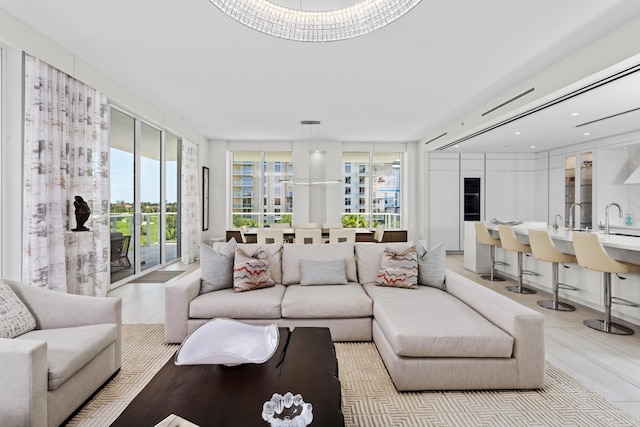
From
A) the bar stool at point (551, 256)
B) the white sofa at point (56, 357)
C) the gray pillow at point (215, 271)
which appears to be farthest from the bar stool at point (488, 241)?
the white sofa at point (56, 357)

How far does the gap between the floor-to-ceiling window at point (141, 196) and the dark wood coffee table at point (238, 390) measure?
13.6ft

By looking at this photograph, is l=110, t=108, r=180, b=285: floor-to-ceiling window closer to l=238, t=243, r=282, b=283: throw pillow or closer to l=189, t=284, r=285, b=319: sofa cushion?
l=238, t=243, r=282, b=283: throw pillow

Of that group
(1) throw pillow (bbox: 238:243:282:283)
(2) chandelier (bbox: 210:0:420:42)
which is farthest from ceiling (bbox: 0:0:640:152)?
(1) throw pillow (bbox: 238:243:282:283)

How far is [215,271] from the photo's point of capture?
329cm

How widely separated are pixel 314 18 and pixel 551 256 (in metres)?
3.78

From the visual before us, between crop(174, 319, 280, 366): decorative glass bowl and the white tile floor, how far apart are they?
6.48 ft

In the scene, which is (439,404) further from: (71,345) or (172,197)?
(172,197)

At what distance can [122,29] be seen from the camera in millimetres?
3223

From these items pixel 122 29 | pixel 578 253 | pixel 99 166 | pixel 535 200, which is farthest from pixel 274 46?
pixel 535 200

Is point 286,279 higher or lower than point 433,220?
lower

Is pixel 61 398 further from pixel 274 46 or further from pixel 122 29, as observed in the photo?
pixel 274 46

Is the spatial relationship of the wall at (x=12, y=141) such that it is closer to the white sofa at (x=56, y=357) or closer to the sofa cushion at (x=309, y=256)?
the white sofa at (x=56, y=357)

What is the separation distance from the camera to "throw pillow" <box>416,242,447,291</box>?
133 inches

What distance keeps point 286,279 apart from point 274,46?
244 centimetres
